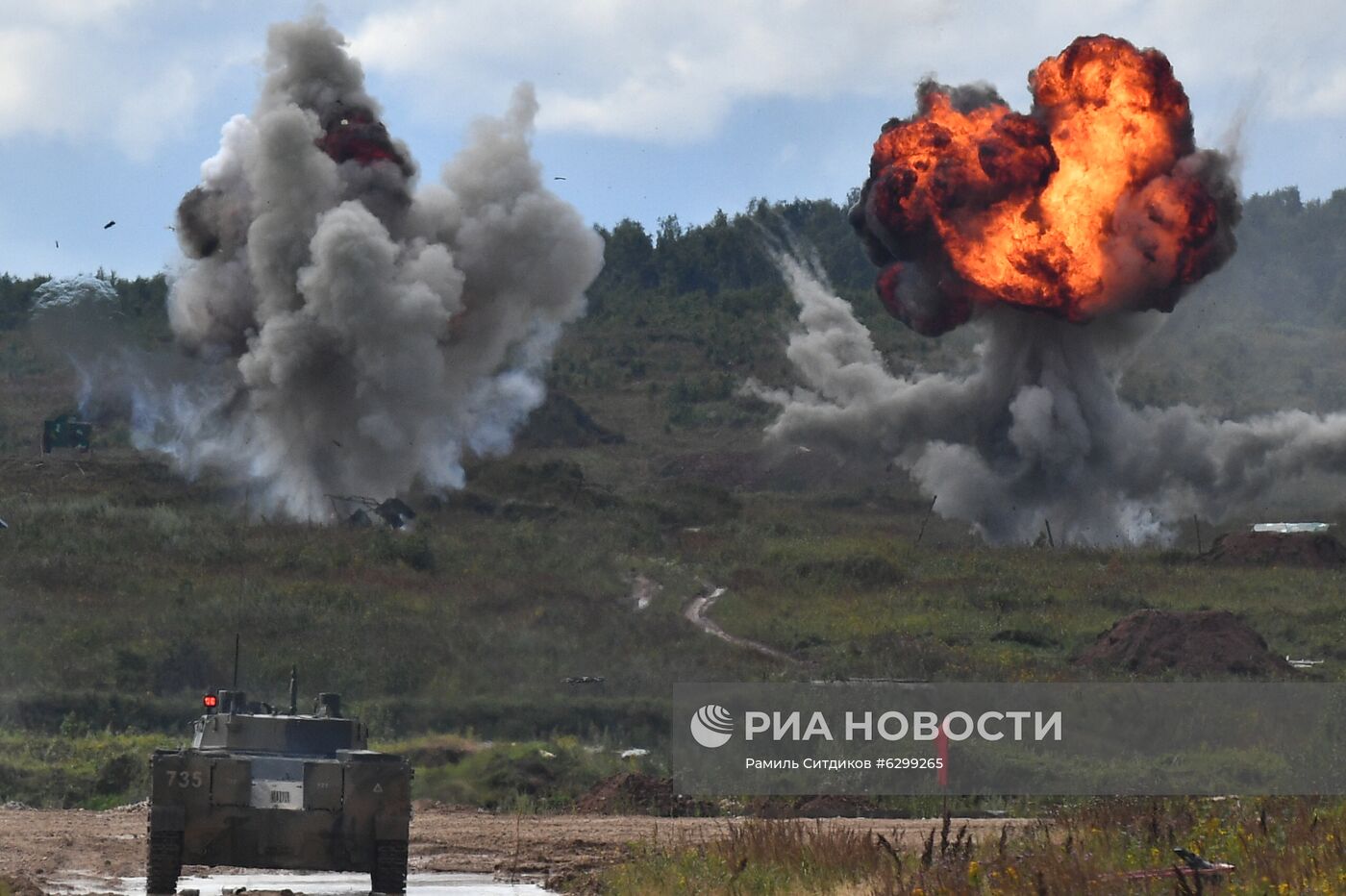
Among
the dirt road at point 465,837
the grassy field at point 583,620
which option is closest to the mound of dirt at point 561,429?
the grassy field at point 583,620

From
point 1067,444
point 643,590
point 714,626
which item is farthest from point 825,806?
point 1067,444

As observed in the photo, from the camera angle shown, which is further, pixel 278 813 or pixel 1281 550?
pixel 1281 550

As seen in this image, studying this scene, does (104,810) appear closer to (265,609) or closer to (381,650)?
(381,650)

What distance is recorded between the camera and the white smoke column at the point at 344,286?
66.2 meters

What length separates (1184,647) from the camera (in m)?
40.2

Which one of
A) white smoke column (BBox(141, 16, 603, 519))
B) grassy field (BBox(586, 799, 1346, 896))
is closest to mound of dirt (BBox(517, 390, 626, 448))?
white smoke column (BBox(141, 16, 603, 519))

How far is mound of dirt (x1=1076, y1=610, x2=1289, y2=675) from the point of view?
128ft

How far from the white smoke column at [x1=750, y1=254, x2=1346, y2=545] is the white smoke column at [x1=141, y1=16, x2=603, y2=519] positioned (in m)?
14.7

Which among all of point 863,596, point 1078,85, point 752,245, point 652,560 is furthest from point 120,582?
point 752,245

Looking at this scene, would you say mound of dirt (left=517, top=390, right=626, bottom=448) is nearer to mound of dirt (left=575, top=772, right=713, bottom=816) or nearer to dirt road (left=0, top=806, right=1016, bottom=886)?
mound of dirt (left=575, top=772, right=713, bottom=816)

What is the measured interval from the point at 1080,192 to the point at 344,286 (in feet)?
83.4

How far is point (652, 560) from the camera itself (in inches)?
2196

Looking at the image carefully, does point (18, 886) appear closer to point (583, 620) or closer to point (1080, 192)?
point (583, 620)

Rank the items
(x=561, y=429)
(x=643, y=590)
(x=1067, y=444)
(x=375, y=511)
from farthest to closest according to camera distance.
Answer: (x=561, y=429) < (x=1067, y=444) < (x=375, y=511) < (x=643, y=590)
